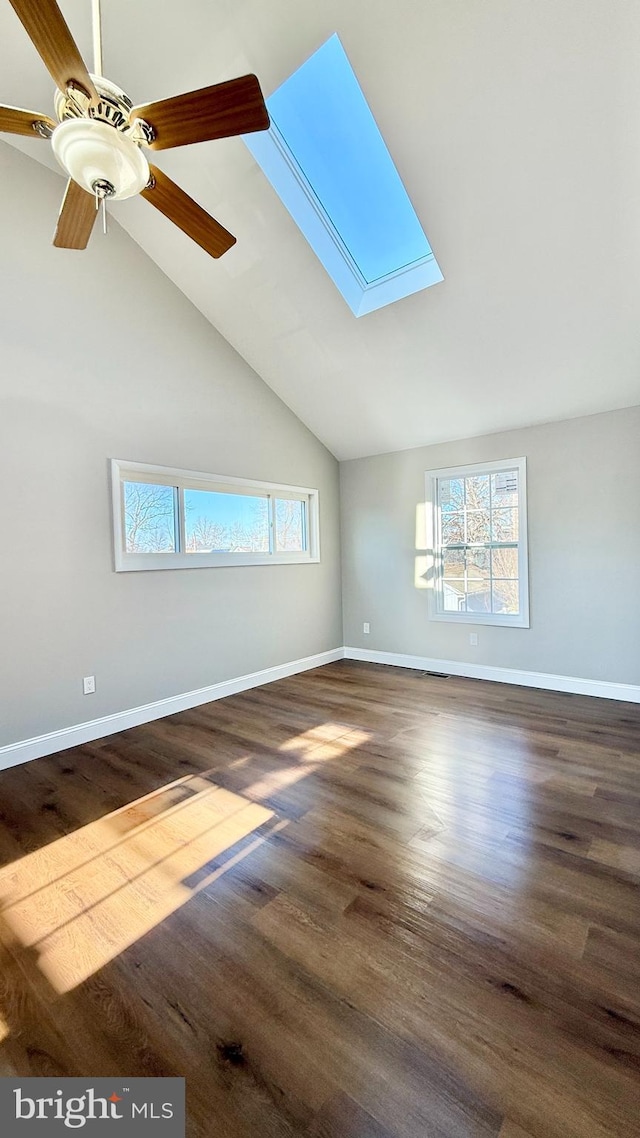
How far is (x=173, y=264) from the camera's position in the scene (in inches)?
142

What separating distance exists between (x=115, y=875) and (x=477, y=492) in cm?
420

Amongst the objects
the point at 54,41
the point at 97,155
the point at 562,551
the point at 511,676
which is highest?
the point at 54,41

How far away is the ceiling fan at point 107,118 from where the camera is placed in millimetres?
1360

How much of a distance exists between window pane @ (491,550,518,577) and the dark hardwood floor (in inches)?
72.7

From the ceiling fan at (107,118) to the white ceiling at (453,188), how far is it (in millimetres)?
1241

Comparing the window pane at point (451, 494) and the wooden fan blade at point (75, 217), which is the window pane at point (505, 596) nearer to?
the window pane at point (451, 494)

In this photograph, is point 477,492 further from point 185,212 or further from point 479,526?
point 185,212

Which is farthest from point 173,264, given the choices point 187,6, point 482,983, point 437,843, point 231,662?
point 482,983

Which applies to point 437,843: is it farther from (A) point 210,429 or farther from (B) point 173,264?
(B) point 173,264

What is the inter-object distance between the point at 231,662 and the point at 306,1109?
333cm

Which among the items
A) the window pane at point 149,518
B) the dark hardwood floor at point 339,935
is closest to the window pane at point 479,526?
the dark hardwood floor at point 339,935

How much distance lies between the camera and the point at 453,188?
105 inches

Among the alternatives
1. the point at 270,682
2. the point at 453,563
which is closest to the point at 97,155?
the point at 270,682

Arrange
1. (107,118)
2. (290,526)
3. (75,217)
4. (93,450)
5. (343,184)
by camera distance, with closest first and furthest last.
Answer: (107,118)
(75,217)
(343,184)
(93,450)
(290,526)
